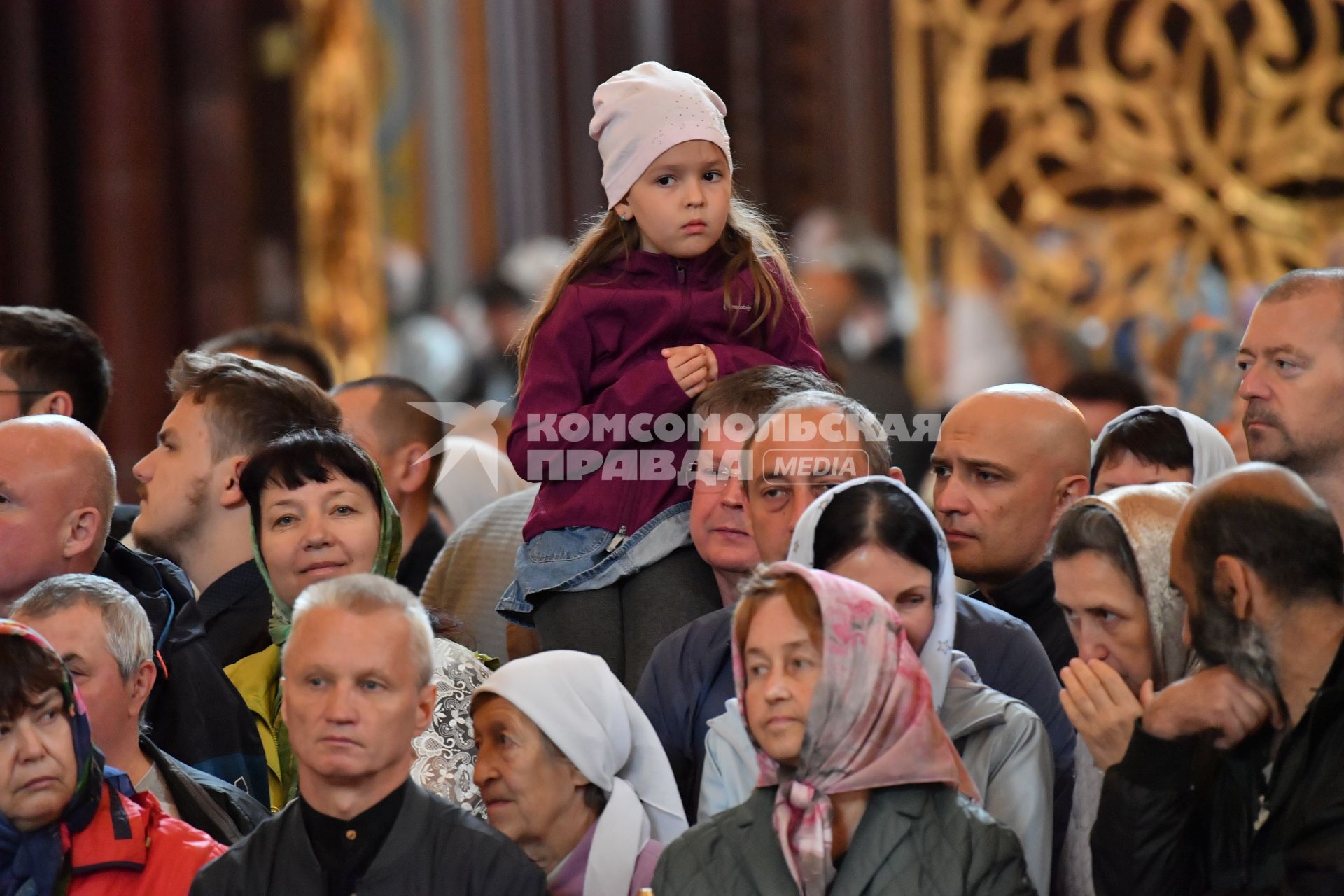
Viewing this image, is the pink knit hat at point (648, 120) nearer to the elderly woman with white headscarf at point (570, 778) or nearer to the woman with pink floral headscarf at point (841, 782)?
the elderly woman with white headscarf at point (570, 778)

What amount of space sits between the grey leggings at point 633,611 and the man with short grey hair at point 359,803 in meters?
0.90

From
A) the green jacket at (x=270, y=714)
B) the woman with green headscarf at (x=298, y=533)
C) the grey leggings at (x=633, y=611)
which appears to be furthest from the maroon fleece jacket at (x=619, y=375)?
the green jacket at (x=270, y=714)

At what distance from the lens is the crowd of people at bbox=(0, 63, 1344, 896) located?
9.78 feet

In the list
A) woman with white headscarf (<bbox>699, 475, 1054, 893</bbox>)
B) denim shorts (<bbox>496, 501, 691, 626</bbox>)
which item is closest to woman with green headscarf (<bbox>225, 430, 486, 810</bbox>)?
denim shorts (<bbox>496, 501, 691, 626</bbox>)

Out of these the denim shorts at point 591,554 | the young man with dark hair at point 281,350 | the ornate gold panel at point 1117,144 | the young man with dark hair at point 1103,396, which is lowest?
the denim shorts at point 591,554

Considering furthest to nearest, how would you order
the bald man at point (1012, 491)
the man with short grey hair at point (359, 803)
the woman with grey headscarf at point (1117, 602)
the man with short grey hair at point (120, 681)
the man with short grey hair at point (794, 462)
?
the bald man at point (1012, 491), the man with short grey hair at point (794, 462), the man with short grey hair at point (120, 681), the woman with grey headscarf at point (1117, 602), the man with short grey hair at point (359, 803)

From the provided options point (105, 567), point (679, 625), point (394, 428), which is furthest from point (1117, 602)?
point (394, 428)

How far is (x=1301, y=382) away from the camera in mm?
4004

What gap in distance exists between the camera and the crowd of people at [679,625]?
2980 mm

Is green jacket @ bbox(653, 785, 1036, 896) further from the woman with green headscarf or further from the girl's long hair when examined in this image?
the girl's long hair

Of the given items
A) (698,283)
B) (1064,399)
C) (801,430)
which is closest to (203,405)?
(698,283)

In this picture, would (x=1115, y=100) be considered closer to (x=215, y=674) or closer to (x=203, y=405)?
(x=203, y=405)

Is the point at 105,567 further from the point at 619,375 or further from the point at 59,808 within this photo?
the point at 619,375

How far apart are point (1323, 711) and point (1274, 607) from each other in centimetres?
17
